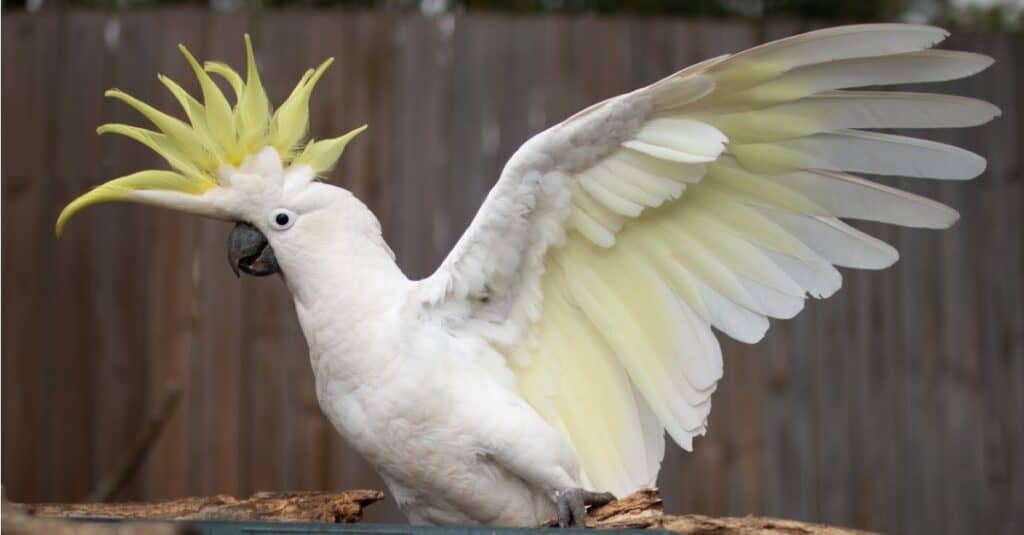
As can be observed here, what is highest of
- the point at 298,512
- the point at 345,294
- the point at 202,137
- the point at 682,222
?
the point at 202,137

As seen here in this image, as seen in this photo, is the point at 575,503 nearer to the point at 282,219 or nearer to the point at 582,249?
the point at 582,249

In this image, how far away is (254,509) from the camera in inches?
101

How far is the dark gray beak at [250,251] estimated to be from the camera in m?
2.37

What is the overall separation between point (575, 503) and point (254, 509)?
0.76m

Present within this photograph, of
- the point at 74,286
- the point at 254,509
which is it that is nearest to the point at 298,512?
the point at 254,509

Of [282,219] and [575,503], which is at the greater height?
[282,219]

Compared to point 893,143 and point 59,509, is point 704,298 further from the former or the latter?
point 59,509

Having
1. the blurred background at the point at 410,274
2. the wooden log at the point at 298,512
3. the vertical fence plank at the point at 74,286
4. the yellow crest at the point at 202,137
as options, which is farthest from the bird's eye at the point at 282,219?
the vertical fence plank at the point at 74,286

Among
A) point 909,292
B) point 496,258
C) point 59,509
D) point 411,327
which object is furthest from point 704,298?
point 909,292

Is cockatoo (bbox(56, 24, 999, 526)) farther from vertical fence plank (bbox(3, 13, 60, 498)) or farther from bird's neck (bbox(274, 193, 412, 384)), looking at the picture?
vertical fence plank (bbox(3, 13, 60, 498))

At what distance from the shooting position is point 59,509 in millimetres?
2500

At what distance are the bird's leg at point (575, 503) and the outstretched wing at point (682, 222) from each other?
21cm

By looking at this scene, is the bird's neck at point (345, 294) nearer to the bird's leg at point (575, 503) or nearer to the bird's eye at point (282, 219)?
the bird's eye at point (282, 219)

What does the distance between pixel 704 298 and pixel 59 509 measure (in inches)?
55.6
